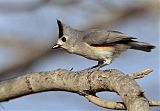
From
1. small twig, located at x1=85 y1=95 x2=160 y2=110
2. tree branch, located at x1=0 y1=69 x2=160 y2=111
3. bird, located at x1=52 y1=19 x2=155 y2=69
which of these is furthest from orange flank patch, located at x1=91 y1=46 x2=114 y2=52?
small twig, located at x1=85 y1=95 x2=160 y2=110

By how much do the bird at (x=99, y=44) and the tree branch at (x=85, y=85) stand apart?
55cm

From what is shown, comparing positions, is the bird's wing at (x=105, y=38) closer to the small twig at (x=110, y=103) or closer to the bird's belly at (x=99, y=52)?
the bird's belly at (x=99, y=52)

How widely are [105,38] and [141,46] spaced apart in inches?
7.8

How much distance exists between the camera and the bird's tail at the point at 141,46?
2709 mm

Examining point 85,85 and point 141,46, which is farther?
point 141,46

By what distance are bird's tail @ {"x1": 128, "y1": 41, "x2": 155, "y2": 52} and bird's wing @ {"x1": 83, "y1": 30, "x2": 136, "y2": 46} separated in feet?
0.16

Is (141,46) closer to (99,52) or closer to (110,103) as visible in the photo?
(99,52)

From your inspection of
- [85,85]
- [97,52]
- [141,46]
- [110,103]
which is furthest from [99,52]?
[110,103]

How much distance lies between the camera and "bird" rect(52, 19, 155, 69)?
8.79ft

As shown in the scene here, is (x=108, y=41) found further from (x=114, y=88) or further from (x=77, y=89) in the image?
(x=114, y=88)

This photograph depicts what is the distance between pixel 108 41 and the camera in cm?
272

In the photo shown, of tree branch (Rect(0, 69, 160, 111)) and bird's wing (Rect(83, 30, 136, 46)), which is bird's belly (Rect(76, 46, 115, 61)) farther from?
tree branch (Rect(0, 69, 160, 111))

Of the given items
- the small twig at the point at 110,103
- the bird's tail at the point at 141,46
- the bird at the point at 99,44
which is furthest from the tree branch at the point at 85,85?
the bird's tail at the point at 141,46

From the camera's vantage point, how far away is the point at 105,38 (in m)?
2.73
